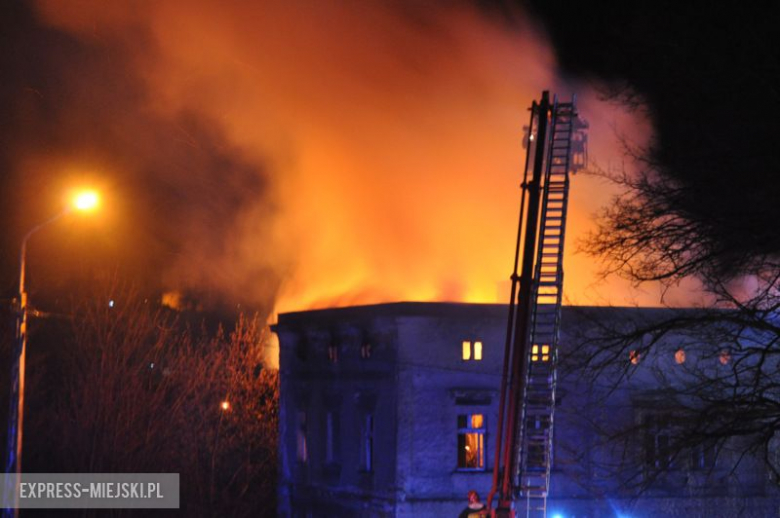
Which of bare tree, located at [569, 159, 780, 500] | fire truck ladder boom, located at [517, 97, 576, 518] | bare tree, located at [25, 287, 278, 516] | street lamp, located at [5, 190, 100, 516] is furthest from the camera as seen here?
bare tree, located at [25, 287, 278, 516]

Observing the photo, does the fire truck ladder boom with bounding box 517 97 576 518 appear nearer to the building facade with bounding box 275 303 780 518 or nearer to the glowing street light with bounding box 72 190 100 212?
the building facade with bounding box 275 303 780 518

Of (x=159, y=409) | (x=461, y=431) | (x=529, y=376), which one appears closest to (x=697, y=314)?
(x=529, y=376)

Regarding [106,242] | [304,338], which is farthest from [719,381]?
[106,242]

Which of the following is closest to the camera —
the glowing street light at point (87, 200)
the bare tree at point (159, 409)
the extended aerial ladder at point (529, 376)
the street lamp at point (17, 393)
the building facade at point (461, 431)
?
the glowing street light at point (87, 200)

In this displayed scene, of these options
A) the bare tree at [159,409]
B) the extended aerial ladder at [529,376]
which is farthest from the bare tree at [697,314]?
the bare tree at [159,409]

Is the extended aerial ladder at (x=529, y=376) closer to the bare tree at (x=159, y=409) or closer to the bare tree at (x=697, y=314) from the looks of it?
the bare tree at (x=697, y=314)

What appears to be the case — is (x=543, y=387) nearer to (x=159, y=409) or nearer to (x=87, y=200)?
(x=87, y=200)

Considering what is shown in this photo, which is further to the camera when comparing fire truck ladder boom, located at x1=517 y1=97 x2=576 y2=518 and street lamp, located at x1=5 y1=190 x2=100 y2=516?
fire truck ladder boom, located at x1=517 y1=97 x2=576 y2=518

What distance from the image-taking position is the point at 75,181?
45.4 m

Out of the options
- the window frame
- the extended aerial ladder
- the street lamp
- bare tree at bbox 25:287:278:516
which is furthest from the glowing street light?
bare tree at bbox 25:287:278:516

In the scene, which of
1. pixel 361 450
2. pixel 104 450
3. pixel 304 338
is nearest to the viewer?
pixel 361 450

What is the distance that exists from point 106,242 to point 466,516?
29.4m

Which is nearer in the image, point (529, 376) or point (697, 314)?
point (697, 314)

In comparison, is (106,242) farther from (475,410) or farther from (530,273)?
(530,273)
